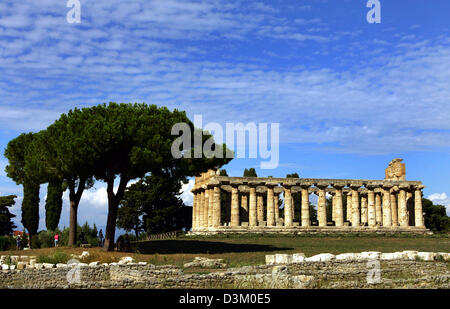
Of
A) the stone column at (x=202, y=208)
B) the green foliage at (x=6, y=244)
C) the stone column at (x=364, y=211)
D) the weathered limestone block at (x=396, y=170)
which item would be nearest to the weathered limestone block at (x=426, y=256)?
the green foliage at (x=6, y=244)

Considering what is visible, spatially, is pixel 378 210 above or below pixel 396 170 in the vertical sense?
below

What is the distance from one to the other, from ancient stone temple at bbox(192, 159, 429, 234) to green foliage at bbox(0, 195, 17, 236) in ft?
79.3

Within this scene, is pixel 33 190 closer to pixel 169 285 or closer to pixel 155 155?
pixel 155 155

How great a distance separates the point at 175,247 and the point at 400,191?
38160 mm

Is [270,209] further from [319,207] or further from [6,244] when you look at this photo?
[6,244]

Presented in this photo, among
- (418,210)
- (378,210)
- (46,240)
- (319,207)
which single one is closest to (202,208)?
(319,207)

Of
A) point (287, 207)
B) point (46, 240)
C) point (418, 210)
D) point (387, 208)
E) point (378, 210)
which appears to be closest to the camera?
point (46, 240)

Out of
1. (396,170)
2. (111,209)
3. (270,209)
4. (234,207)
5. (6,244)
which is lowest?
(6,244)

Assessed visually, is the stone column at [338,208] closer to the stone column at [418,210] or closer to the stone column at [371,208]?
the stone column at [371,208]

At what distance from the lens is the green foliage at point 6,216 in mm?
67688

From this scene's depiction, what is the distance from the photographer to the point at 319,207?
2467 inches

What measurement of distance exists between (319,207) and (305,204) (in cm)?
228
